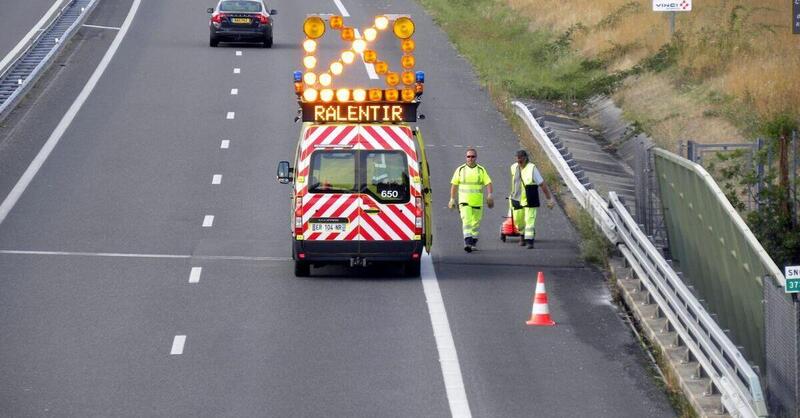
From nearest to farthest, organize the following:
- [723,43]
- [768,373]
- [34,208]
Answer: [768,373], [34,208], [723,43]

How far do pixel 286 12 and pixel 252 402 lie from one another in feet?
134

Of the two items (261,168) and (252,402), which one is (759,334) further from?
(261,168)

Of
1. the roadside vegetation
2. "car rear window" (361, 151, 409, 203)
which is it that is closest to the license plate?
"car rear window" (361, 151, 409, 203)

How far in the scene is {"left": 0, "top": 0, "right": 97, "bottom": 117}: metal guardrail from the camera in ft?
124

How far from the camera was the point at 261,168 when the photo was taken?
30266 mm

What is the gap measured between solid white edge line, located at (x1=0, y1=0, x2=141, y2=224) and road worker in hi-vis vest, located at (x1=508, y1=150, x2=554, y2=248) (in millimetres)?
8566

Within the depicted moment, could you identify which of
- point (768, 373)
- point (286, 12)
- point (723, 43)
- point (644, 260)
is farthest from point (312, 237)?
point (286, 12)

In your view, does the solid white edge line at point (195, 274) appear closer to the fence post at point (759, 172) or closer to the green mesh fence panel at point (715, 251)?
the green mesh fence panel at point (715, 251)

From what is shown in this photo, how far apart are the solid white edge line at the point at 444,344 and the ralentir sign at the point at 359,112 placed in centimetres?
234

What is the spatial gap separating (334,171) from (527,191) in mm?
3569

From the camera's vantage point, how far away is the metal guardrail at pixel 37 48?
37.8 meters

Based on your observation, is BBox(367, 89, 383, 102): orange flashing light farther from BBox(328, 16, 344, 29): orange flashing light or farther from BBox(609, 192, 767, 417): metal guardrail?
BBox(609, 192, 767, 417): metal guardrail

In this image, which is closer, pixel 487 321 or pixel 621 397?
pixel 621 397

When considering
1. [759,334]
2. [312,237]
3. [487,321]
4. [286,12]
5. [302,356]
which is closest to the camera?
[759,334]
